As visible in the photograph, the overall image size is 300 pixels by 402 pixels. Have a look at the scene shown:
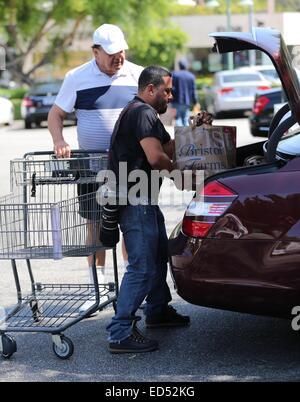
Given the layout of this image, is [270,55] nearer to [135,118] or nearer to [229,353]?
[135,118]

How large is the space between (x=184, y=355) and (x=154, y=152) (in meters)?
1.25

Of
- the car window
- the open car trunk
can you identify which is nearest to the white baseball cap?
the open car trunk

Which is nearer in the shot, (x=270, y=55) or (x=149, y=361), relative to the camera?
(x=270, y=55)

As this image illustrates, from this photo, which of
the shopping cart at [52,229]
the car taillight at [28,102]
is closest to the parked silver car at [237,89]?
the car taillight at [28,102]

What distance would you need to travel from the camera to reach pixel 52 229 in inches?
213

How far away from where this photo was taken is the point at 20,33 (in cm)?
4125

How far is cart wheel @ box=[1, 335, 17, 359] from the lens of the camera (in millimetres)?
5477

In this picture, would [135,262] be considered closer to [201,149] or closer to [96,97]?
[201,149]

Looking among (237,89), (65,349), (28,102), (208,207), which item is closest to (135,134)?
(208,207)

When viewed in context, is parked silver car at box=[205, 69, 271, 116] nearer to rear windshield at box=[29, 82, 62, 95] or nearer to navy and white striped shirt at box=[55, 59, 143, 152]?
rear windshield at box=[29, 82, 62, 95]

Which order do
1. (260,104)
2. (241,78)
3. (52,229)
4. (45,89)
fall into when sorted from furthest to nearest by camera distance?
(241,78) < (45,89) < (260,104) < (52,229)

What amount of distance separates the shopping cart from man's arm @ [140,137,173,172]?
1.71ft
